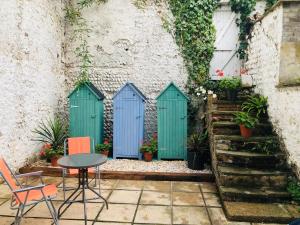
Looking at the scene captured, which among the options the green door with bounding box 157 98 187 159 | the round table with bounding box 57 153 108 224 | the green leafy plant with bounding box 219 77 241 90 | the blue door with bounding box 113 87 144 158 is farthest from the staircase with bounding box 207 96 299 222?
the round table with bounding box 57 153 108 224

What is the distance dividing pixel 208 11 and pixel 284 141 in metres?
3.84

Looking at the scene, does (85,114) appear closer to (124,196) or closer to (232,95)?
(124,196)

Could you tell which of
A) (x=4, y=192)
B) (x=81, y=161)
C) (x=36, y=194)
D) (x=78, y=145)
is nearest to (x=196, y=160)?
(x=78, y=145)

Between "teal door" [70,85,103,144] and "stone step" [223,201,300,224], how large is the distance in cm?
334

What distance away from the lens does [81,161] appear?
141 inches

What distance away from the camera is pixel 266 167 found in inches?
178

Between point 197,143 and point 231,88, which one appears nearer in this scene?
point 197,143

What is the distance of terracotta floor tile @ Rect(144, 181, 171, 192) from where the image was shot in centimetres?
465

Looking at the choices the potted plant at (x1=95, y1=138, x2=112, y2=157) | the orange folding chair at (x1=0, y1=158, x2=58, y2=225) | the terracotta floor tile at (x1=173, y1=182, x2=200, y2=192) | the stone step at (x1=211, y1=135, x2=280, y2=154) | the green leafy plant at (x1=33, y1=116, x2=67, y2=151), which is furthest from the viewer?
the potted plant at (x1=95, y1=138, x2=112, y2=157)

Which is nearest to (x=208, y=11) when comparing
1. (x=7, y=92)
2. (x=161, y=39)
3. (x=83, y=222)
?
(x=161, y=39)

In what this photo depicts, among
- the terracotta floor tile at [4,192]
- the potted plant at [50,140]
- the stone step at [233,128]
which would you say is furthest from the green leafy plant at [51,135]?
the stone step at [233,128]

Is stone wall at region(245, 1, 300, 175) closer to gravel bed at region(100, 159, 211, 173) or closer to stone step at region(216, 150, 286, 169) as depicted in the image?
stone step at region(216, 150, 286, 169)

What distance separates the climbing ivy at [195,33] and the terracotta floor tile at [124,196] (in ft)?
11.2

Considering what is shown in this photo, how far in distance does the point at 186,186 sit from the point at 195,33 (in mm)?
3912
